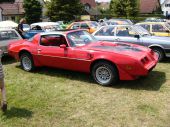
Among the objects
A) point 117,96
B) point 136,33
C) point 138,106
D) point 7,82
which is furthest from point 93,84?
point 136,33

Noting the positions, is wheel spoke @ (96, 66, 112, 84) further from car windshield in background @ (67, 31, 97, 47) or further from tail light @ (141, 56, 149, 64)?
car windshield in background @ (67, 31, 97, 47)

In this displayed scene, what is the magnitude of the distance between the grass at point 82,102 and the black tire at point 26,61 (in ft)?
1.37

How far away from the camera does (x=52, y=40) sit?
8977 millimetres

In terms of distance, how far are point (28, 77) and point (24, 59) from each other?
90 cm

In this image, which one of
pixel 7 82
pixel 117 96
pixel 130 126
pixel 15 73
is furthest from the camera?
pixel 15 73

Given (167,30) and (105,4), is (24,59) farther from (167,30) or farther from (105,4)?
(105,4)

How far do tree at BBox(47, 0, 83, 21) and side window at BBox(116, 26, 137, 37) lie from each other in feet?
110

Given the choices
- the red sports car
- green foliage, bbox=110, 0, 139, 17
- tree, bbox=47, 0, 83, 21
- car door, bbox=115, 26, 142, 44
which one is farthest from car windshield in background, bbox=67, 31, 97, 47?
green foliage, bbox=110, 0, 139, 17

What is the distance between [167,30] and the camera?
532 inches

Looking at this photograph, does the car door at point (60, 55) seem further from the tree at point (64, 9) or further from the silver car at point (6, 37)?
the tree at point (64, 9)

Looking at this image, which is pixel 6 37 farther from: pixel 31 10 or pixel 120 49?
pixel 31 10

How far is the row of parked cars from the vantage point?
7.47 meters

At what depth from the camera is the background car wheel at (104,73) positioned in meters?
7.58

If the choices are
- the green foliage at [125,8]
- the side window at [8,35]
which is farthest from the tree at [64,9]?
the side window at [8,35]
